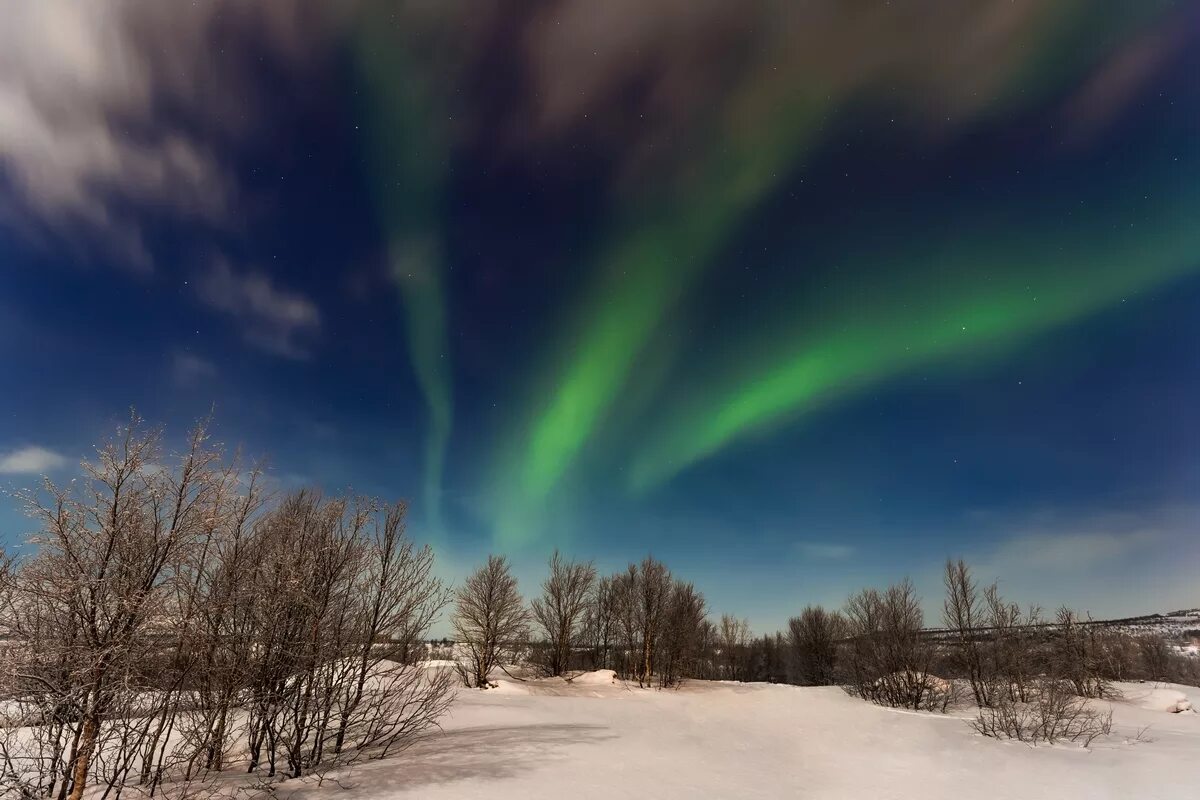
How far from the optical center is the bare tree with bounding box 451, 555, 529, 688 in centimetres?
4188

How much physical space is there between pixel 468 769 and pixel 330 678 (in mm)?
3880

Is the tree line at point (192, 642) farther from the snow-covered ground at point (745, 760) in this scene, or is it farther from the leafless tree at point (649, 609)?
the leafless tree at point (649, 609)

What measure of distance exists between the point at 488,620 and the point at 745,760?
31880mm

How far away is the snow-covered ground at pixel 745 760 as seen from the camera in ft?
37.0

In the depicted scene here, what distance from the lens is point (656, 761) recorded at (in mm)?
14508

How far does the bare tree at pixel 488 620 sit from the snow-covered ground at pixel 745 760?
1527 centimetres

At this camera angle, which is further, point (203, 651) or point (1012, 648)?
point (1012, 648)

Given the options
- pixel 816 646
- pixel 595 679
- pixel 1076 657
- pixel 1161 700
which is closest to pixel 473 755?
pixel 595 679

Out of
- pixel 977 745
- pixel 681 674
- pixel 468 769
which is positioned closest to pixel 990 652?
pixel 977 745

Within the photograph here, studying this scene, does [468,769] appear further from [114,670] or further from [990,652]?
[990,652]

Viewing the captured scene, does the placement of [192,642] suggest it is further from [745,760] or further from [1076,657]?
[1076,657]

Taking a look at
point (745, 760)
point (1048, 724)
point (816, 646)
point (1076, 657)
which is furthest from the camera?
point (816, 646)

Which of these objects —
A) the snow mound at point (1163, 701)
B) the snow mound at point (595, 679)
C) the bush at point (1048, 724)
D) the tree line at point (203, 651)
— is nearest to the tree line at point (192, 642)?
the tree line at point (203, 651)

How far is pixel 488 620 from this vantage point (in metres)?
43.4
